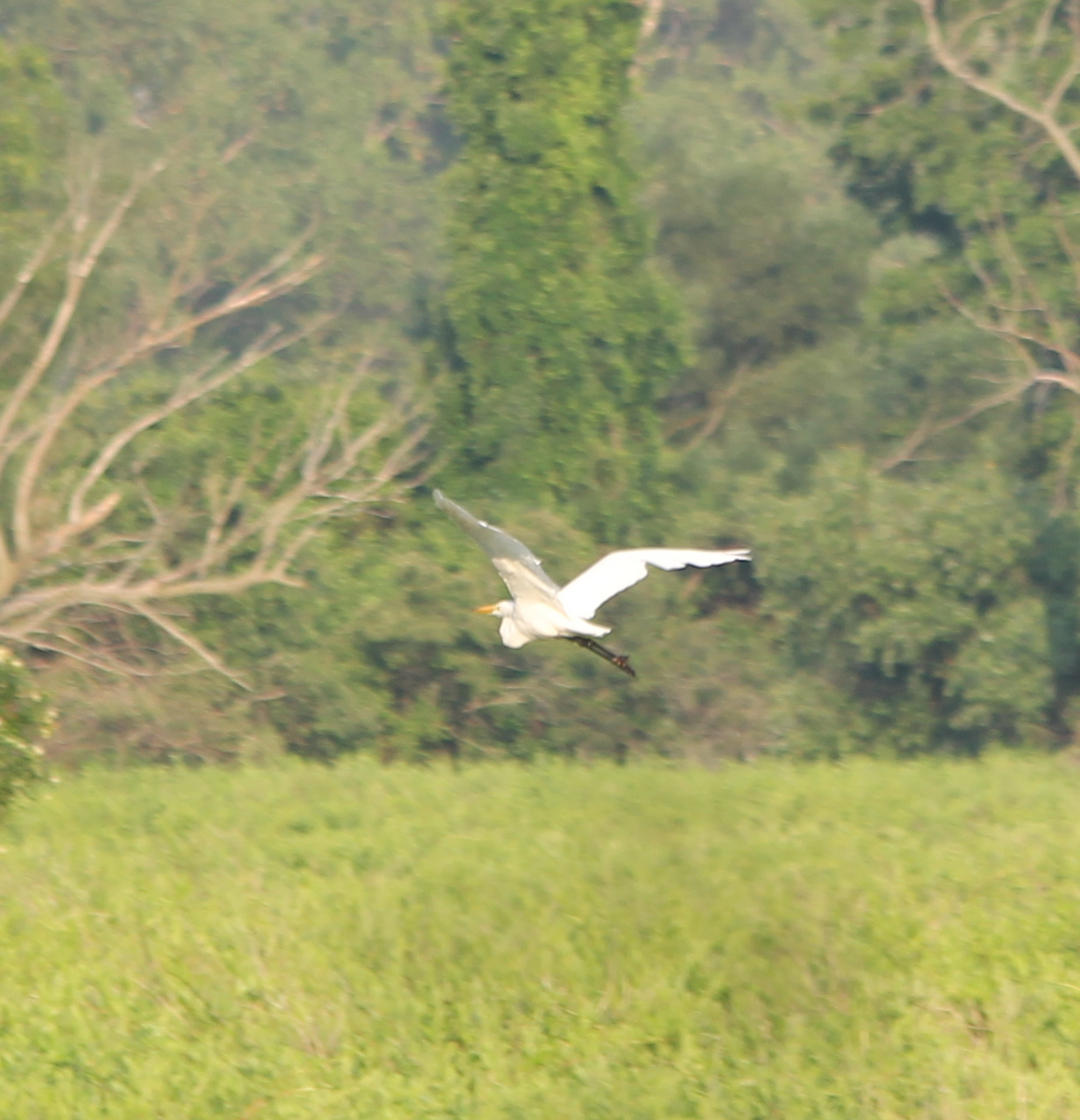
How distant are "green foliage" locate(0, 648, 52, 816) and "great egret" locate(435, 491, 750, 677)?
141 inches

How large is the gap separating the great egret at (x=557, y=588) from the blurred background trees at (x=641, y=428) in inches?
215

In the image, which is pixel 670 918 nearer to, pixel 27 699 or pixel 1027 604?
pixel 27 699

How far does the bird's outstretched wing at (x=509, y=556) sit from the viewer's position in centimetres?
561

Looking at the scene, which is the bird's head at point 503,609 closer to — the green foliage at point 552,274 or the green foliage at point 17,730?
the green foliage at point 17,730

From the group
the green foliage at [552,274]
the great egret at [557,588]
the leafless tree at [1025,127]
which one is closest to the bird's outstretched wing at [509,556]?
the great egret at [557,588]

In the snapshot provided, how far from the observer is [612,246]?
51.3 ft

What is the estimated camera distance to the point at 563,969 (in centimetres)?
779

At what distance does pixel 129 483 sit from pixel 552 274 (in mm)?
3853

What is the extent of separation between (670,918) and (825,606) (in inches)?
249

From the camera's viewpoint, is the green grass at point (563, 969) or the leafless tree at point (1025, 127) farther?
the leafless tree at point (1025, 127)

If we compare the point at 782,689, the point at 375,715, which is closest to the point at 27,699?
the point at 375,715

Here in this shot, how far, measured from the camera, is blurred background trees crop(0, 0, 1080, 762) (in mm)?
13164

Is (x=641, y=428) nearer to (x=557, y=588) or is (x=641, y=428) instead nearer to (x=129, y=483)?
(x=129, y=483)

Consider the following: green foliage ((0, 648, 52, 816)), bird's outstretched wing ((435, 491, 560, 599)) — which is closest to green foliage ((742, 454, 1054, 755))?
green foliage ((0, 648, 52, 816))
